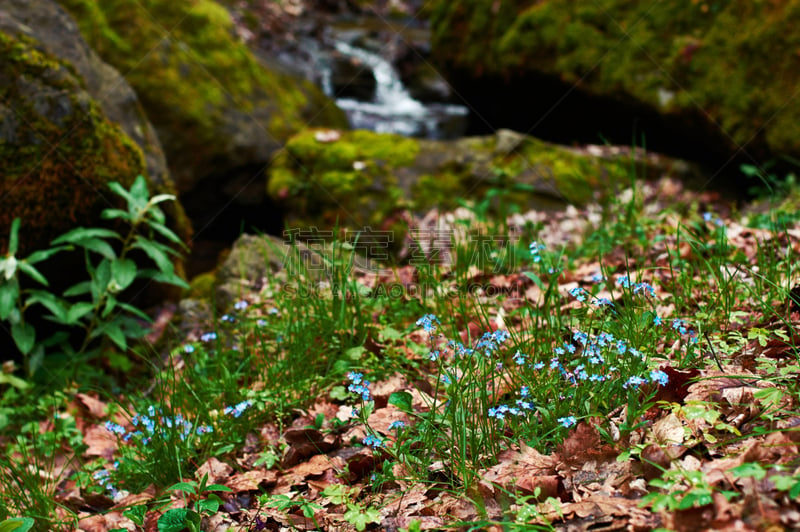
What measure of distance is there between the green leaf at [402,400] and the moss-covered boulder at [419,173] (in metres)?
3.11

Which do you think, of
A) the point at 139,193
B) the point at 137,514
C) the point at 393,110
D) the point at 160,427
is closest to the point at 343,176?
the point at 139,193

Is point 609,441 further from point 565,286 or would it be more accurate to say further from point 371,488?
point 565,286

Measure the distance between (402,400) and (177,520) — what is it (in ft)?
2.73

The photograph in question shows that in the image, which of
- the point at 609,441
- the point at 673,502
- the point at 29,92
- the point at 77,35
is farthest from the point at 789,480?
the point at 77,35

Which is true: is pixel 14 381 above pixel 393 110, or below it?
below

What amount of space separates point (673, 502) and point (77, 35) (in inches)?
186

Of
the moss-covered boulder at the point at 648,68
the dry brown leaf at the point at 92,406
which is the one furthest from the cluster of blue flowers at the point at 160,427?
the moss-covered boulder at the point at 648,68

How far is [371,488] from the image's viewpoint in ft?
6.45

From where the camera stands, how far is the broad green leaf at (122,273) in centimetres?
335

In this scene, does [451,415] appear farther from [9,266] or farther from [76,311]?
[9,266]

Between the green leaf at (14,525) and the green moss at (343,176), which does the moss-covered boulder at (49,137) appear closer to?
the green moss at (343,176)

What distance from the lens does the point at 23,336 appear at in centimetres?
328

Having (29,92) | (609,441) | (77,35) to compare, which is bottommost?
(609,441)

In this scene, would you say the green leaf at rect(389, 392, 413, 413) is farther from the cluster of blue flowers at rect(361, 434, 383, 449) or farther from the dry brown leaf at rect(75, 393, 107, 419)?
the dry brown leaf at rect(75, 393, 107, 419)
